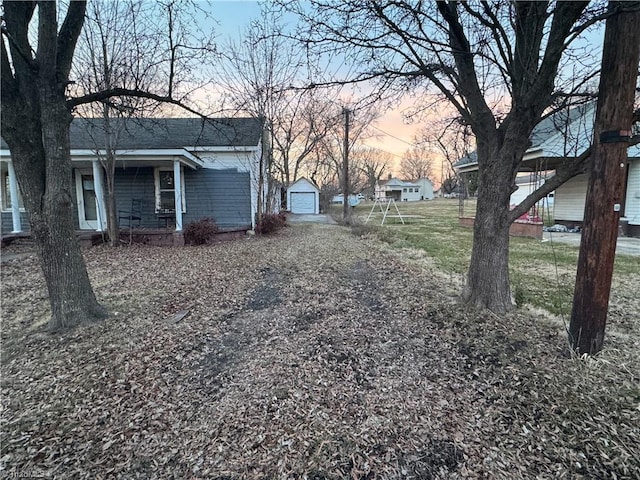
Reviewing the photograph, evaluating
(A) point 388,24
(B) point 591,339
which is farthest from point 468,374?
(A) point 388,24

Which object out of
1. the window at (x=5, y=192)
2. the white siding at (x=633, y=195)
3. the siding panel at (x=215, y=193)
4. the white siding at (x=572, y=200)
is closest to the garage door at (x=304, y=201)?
the siding panel at (x=215, y=193)

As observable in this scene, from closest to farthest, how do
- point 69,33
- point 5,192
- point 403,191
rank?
point 69,33 < point 5,192 < point 403,191

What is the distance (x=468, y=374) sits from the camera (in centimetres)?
286

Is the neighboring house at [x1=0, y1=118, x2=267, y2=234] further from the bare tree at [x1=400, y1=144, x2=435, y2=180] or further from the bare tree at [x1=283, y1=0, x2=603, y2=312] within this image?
the bare tree at [x1=400, y1=144, x2=435, y2=180]

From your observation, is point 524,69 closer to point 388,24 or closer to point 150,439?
point 388,24

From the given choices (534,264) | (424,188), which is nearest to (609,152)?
(534,264)

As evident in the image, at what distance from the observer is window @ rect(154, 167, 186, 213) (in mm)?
11875

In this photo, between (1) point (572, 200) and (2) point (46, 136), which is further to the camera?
(1) point (572, 200)

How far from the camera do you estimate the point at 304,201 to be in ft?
104

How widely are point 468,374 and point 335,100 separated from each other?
4.01 m

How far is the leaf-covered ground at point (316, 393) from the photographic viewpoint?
6.54ft

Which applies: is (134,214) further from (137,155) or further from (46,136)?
(46,136)

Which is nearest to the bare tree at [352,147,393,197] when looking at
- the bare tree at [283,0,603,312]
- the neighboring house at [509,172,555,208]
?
the neighboring house at [509,172,555,208]

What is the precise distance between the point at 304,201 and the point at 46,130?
2830 centimetres
